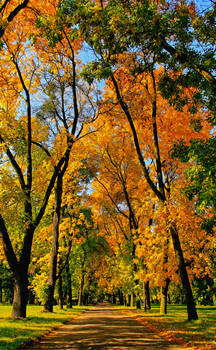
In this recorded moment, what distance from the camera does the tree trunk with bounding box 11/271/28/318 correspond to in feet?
38.4

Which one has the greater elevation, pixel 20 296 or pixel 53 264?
pixel 53 264

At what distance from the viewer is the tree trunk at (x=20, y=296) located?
1171 centimetres

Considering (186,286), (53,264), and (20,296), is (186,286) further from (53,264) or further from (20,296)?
(53,264)

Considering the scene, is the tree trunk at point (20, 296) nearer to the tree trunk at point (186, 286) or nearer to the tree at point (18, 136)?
the tree at point (18, 136)

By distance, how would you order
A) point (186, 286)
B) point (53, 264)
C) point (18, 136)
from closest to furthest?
point (18, 136) → point (186, 286) → point (53, 264)

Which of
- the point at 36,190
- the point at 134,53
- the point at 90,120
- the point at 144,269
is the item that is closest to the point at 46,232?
the point at 36,190

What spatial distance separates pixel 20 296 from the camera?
11844mm

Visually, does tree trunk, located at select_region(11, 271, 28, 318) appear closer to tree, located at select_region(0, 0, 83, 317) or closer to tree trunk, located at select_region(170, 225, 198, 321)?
tree, located at select_region(0, 0, 83, 317)

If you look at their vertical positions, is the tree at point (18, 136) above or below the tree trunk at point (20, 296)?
above

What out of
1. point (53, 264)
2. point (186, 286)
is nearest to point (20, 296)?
point (53, 264)

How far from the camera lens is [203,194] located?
560cm

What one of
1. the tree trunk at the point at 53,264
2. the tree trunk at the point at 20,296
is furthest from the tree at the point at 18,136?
the tree trunk at the point at 53,264

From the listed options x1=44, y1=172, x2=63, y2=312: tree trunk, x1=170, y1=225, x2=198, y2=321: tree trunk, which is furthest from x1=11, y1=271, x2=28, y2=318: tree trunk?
x1=170, y1=225, x2=198, y2=321: tree trunk

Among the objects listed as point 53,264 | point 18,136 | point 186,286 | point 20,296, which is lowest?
point 20,296
